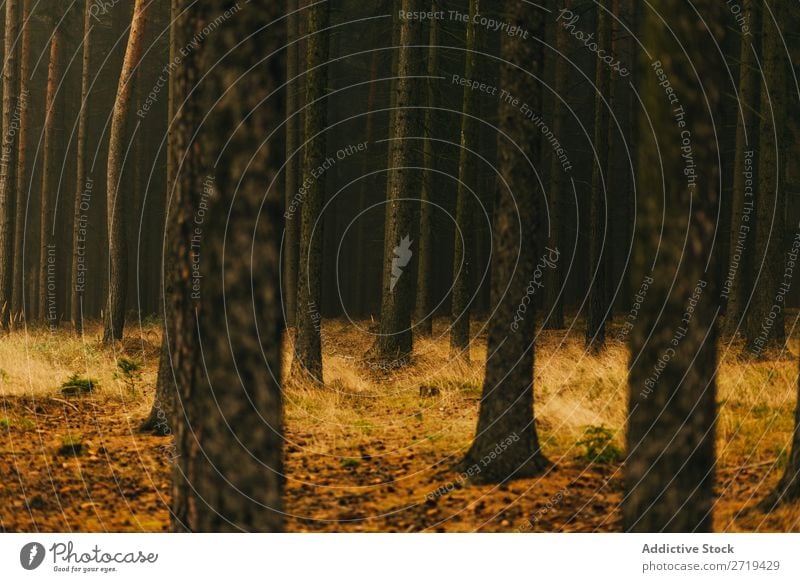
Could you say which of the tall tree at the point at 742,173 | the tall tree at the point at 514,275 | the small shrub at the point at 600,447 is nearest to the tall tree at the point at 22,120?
the tall tree at the point at 514,275

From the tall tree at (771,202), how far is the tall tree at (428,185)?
5564 millimetres

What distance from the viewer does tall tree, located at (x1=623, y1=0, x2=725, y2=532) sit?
6.06 meters

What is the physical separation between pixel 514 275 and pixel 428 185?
10947 millimetres

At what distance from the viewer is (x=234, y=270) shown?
5.46 m

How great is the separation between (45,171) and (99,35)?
10.7 m

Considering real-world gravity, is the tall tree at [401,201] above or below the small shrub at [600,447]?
above

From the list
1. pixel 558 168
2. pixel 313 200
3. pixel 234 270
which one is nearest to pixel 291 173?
pixel 313 200

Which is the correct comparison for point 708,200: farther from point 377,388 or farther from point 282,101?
point 377,388

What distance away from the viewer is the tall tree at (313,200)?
46.6 feet

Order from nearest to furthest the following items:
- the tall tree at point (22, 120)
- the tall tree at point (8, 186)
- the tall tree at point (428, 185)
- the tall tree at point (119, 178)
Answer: the tall tree at point (119, 178) < the tall tree at point (428, 185) < the tall tree at point (8, 186) < the tall tree at point (22, 120)

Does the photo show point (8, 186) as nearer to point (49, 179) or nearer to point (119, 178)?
point (49, 179)

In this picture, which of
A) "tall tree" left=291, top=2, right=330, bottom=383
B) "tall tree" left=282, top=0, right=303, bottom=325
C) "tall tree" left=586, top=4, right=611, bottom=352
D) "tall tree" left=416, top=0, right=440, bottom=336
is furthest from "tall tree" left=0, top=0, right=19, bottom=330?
"tall tree" left=586, top=4, right=611, bottom=352

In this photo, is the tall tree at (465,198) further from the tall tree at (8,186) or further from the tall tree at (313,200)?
the tall tree at (8,186)

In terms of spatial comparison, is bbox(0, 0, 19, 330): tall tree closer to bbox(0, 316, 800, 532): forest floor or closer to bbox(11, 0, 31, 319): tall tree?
bbox(11, 0, 31, 319): tall tree
